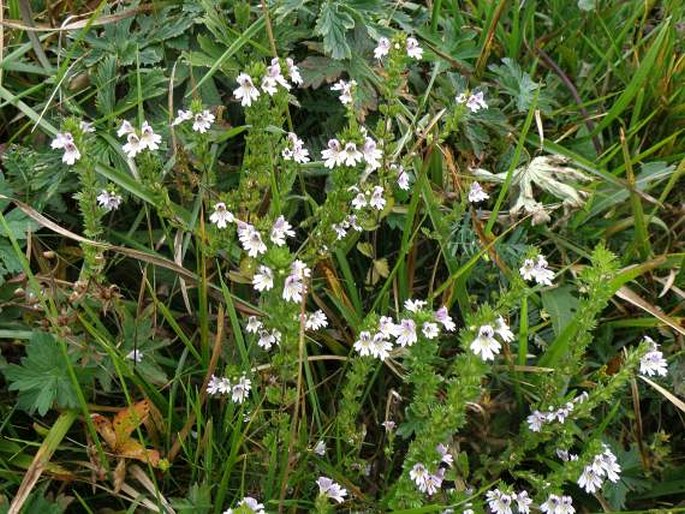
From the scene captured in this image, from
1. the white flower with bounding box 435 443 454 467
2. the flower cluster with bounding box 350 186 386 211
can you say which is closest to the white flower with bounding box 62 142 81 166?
the flower cluster with bounding box 350 186 386 211

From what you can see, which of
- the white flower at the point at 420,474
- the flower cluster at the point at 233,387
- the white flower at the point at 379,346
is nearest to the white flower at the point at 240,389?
the flower cluster at the point at 233,387

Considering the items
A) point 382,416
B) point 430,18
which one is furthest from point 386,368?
point 430,18

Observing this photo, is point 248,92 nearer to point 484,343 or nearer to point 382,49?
point 382,49

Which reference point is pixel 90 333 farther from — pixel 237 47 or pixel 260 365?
pixel 237 47

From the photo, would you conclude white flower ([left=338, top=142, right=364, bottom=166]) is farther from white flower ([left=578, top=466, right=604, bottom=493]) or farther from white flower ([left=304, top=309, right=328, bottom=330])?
white flower ([left=578, top=466, right=604, bottom=493])

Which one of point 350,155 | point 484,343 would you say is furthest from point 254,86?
point 484,343

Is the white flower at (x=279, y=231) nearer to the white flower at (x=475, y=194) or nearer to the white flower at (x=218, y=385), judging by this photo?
the white flower at (x=218, y=385)
